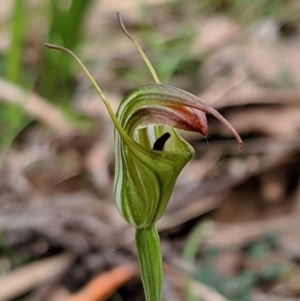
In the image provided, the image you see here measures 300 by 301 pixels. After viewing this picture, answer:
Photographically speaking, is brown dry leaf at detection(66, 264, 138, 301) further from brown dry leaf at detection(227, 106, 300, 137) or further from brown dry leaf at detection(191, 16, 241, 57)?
brown dry leaf at detection(191, 16, 241, 57)

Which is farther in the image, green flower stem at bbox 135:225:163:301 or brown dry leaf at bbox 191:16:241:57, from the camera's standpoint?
brown dry leaf at bbox 191:16:241:57

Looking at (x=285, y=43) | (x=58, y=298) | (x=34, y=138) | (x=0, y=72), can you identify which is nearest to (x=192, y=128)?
(x=58, y=298)

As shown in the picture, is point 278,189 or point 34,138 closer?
point 278,189

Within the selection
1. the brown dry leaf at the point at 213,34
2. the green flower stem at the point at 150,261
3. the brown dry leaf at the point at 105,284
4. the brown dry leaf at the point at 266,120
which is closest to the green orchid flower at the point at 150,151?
the green flower stem at the point at 150,261

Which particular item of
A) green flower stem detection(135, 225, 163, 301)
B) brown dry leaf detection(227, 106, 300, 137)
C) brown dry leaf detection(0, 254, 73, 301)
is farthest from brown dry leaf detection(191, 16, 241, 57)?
green flower stem detection(135, 225, 163, 301)

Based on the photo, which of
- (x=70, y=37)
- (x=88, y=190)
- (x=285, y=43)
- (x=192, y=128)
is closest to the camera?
(x=192, y=128)

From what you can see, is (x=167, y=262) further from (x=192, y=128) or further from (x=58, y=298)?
(x=192, y=128)

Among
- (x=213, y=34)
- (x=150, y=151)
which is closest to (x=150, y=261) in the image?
(x=150, y=151)
